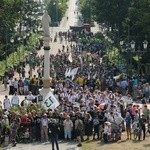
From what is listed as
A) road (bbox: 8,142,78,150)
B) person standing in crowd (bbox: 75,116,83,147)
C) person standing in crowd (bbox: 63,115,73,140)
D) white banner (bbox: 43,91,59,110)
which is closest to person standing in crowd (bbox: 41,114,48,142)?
road (bbox: 8,142,78,150)

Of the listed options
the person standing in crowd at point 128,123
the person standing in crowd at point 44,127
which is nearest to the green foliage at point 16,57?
the person standing in crowd at point 44,127

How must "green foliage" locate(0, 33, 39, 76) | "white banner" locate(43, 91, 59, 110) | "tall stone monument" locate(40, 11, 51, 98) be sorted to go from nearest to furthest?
"white banner" locate(43, 91, 59, 110) < "tall stone monument" locate(40, 11, 51, 98) < "green foliage" locate(0, 33, 39, 76)

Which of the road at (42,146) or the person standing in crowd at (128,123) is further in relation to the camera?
the person standing in crowd at (128,123)

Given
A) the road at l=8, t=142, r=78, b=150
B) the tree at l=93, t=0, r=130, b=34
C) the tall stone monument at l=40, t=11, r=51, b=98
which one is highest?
the tree at l=93, t=0, r=130, b=34

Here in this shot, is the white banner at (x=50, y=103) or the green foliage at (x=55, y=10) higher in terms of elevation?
the green foliage at (x=55, y=10)

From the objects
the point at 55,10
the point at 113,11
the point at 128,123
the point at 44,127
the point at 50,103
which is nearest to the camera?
the point at 44,127

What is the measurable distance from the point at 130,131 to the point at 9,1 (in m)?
47.7

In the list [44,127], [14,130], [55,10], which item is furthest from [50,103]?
[55,10]

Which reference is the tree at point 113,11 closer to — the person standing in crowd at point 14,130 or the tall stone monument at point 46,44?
the tall stone monument at point 46,44

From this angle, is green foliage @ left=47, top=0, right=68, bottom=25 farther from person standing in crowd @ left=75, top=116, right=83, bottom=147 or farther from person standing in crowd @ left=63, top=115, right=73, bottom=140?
person standing in crowd @ left=75, top=116, right=83, bottom=147

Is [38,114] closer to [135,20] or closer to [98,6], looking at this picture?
[135,20]

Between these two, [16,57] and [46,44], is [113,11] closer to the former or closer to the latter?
[16,57]

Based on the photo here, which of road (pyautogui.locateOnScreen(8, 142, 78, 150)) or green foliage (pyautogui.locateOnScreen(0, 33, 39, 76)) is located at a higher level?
green foliage (pyautogui.locateOnScreen(0, 33, 39, 76))

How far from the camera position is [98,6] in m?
89.0
